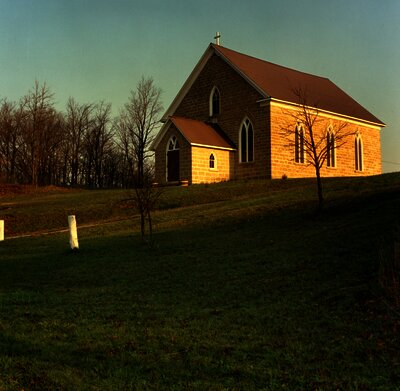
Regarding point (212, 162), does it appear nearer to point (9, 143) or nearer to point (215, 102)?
point (215, 102)

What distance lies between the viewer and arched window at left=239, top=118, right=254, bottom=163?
37.5 metres

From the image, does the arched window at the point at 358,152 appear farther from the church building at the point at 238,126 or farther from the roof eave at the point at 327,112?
the roof eave at the point at 327,112

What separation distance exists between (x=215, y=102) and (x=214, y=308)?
108 ft

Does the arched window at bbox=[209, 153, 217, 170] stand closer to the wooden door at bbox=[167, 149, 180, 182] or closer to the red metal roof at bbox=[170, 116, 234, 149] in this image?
the red metal roof at bbox=[170, 116, 234, 149]

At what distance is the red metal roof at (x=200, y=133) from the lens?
3592cm

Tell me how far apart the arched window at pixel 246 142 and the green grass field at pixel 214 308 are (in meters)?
18.7

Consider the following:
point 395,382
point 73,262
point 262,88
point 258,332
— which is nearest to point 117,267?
point 73,262

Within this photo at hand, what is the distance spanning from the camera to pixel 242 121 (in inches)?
1497

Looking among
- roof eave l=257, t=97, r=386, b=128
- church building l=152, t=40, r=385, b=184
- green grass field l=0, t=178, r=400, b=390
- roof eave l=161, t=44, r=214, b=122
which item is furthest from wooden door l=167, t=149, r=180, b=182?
green grass field l=0, t=178, r=400, b=390

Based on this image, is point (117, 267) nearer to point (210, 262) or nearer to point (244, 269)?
point (210, 262)

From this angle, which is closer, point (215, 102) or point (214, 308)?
point (214, 308)

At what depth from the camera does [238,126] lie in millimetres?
38250

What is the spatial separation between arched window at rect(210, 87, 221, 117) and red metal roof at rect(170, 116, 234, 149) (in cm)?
165

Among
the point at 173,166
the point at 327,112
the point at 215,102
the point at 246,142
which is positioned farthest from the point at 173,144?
the point at 327,112
